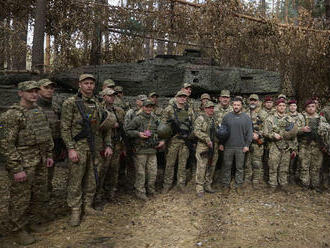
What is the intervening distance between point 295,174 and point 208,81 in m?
3.85

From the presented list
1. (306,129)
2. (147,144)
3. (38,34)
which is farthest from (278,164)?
(38,34)

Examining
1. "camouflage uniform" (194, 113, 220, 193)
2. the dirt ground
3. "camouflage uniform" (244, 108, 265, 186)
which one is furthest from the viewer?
"camouflage uniform" (244, 108, 265, 186)

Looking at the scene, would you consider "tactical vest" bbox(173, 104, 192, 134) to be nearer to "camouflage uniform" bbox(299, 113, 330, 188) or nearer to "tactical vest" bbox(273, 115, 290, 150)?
"tactical vest" bbox(273, 115, 290, 150)

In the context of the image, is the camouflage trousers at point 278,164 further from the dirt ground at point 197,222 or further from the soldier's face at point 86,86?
the soldier's face at point 86,86

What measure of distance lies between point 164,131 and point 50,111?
8.53 ft

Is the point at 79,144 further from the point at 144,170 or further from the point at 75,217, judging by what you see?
the point at 144,170

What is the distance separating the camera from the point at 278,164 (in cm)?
652

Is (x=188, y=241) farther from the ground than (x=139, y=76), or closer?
closer

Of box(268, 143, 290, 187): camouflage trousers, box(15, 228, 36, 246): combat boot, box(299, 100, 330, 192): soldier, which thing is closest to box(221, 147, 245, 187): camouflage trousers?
box(268, 143, 290, 187): camouflage trousers

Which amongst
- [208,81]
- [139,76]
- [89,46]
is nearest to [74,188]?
[139,76]

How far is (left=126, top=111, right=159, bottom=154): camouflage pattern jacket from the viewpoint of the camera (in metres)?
5.95

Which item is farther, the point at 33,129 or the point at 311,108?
the point at 311,108

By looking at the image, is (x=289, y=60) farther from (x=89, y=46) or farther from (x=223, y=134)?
(x=89, y=46)

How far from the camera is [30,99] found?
4156mm
